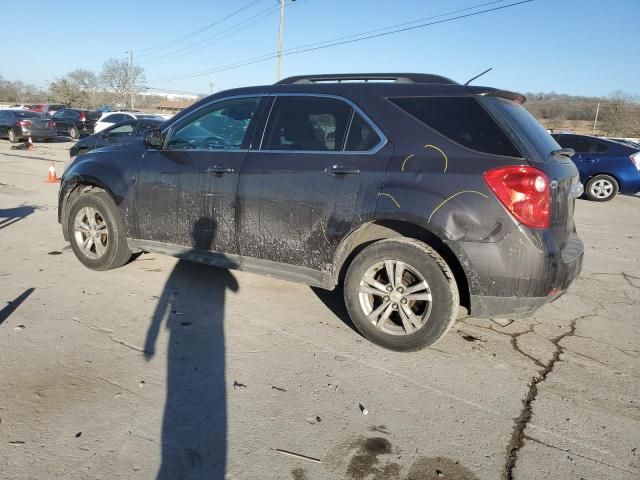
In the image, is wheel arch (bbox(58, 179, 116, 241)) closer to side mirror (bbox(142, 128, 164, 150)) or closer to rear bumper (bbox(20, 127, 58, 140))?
side mirror (bbox(142, 128, 164, 150))

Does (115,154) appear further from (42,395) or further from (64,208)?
(42,395)

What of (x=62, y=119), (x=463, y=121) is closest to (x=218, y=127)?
(x=463, y=121)

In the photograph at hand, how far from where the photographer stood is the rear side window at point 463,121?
10.4 ft

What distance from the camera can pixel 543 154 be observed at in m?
3.25

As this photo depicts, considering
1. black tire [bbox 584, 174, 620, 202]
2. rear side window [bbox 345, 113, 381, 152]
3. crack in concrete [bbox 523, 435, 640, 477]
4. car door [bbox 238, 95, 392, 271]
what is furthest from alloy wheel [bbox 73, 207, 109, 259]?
black tire [bbox 584, 174, 620, 202]

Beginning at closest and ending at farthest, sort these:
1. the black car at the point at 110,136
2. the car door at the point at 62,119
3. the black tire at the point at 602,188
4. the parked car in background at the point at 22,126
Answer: the black tire at the point at 602,188 → the black car at the point at 110,136 → the parked car in background at the point at 22,126 → the car door at the point at 62,119

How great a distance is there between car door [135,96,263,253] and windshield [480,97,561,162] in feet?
6.32

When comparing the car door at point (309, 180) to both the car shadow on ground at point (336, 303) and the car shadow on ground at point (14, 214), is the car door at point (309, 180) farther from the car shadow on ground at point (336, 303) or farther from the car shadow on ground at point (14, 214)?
the car shadow on ground at point (14, 214)

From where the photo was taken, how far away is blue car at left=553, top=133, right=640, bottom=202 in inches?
481

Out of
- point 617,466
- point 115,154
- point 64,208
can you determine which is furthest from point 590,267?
point 64,208

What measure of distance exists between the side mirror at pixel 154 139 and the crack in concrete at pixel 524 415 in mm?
3684

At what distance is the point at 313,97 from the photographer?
3.88 metres

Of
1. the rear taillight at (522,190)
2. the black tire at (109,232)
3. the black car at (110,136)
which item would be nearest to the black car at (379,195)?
the rear taillight at (522,190)

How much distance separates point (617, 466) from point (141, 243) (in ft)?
13.4
